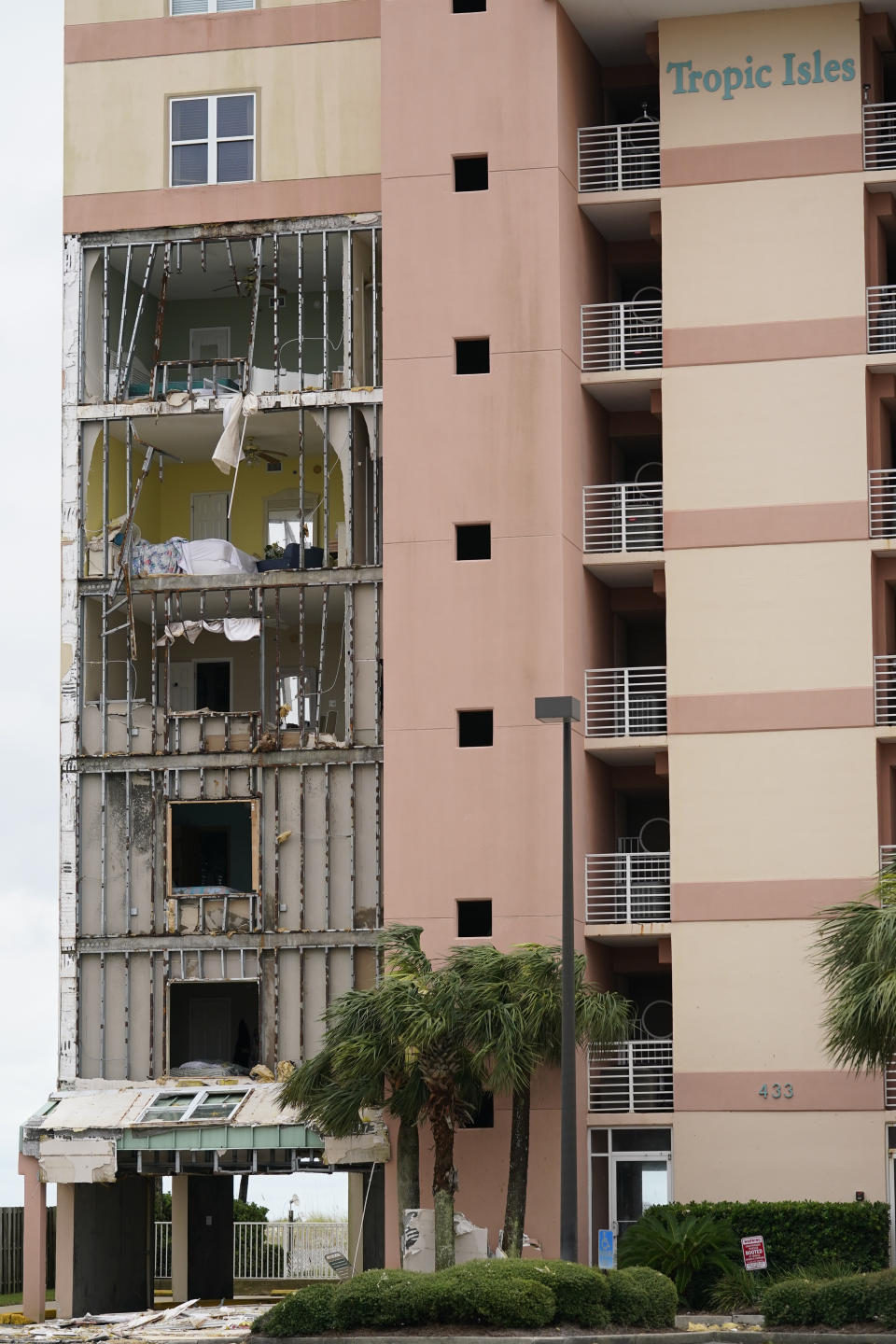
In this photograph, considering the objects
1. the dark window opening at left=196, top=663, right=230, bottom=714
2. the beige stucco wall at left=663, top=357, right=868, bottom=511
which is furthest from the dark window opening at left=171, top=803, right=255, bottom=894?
the beige stucco wall at left=663, top=357, right=868, bottom=511

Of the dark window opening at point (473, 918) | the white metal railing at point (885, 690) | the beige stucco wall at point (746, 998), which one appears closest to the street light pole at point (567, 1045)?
the dark window opening at point (473, 918)

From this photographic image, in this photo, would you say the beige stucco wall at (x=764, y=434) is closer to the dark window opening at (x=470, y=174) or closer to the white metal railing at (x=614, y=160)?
the white metal railing at (x=614, y=160)

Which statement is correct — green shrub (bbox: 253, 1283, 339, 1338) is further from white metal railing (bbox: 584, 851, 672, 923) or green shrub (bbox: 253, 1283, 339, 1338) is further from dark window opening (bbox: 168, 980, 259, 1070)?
dark window opening (bbox: 168, 980, 259, 1070)

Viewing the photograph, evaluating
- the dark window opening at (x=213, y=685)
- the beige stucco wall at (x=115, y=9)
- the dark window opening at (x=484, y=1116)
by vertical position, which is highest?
the beige stucco wall at (x=115, y=9)

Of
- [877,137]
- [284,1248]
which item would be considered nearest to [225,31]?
[877,137]

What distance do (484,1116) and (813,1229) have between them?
6777 millimetres

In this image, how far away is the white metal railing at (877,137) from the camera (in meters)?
48.7

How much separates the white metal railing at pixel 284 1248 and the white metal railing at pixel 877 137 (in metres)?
31.6

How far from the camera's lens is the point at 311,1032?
47.8 m

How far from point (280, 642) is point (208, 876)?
19.3 ft

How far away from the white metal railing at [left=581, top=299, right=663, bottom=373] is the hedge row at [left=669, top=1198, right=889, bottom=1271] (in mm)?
18094

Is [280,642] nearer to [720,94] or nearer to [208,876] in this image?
[208,876]

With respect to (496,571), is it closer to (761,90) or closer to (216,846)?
(216,846)

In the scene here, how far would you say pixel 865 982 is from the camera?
35.6 meters
